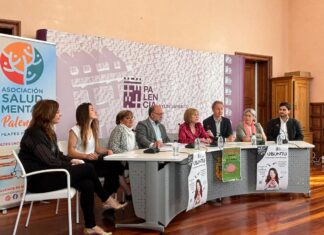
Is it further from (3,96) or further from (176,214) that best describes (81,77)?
(176,214)

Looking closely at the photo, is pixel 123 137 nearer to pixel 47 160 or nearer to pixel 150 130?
pixel 150 130

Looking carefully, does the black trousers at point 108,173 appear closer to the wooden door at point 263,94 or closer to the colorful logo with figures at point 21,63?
the colorful logo with figures at point 21,63

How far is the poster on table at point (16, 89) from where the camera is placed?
173 inches

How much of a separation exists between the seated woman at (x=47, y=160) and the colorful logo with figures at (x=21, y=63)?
1.40 metres

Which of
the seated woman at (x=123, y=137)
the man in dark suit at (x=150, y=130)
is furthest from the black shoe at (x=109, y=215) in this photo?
the man in dark suit at (x=150, y=130)

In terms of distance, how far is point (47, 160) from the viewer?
A: 10.3 ft

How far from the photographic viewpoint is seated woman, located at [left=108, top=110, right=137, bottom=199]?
4438 millimetres

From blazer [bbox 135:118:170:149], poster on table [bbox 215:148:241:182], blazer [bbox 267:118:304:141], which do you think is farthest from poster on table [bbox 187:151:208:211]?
blazer [bbox 267:118:304:141]

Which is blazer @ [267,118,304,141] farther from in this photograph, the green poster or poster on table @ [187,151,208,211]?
poster on table @ [187,151,208,211]

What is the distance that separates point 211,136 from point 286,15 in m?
5.17

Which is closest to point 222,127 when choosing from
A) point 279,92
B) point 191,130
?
point 191,130

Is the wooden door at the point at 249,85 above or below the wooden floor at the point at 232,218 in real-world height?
above

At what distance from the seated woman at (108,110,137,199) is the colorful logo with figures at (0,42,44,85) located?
1140 mm

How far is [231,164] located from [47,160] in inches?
90.6
